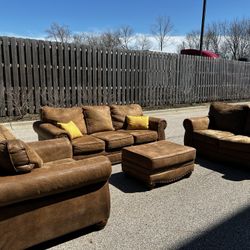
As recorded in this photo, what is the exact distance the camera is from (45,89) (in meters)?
8.77

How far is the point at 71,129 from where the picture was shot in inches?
199


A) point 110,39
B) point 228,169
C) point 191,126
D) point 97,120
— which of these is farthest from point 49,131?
point 110,39

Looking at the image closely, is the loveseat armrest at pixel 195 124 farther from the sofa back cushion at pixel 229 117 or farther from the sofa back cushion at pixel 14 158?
the sofa back cushion at pixel 14 158

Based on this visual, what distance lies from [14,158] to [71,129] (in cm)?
248

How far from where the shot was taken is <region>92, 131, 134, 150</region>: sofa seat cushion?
504cm

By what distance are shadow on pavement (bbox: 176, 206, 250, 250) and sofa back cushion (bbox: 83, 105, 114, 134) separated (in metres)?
3.05

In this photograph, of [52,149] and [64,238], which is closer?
[64,238]

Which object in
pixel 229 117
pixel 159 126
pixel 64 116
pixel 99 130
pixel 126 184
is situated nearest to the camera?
pixel 126 184

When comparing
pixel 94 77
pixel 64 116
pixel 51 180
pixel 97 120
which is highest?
pixel 94 77

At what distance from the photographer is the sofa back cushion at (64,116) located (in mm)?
5245

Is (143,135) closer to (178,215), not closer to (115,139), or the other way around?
(115,139)

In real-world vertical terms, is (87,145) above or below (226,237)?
above

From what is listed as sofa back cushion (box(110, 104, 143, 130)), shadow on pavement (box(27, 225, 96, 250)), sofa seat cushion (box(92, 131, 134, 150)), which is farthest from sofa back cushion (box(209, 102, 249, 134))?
shadow on pavement (box(27, 225, 96, 250))

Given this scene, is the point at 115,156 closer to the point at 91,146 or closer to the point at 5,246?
the point at 91,146
